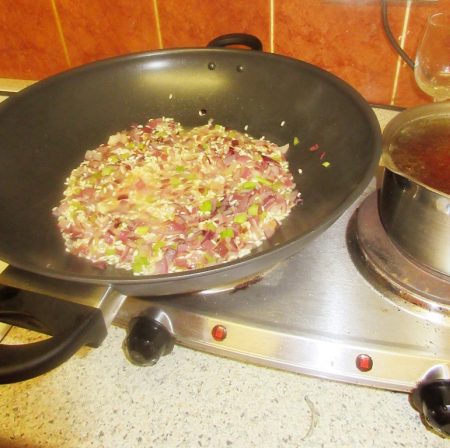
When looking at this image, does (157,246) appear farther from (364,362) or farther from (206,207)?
(364,362)

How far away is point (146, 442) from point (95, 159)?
62cm

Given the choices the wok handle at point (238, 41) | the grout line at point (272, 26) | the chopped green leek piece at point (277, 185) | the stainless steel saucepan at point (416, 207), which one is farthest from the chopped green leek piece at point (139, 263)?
the grout line at point (272, 26)

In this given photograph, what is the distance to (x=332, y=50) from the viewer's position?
3.65 feet

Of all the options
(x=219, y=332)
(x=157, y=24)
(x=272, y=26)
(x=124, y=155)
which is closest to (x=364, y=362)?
(x=219, y=332)

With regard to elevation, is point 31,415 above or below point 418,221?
below

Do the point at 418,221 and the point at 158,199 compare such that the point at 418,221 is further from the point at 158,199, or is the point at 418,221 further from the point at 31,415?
the point at 31,415

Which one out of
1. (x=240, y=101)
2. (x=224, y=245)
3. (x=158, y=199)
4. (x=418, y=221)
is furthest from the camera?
(x=240, y=101)

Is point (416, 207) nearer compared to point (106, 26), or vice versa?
point (416, 207)

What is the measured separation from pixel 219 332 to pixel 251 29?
0.78 meters

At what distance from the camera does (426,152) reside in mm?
728

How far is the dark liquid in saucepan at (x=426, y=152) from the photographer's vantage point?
695 mm

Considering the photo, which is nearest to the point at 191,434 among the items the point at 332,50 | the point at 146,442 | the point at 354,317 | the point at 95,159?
the point at 146,442

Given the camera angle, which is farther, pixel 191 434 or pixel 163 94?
pixel 163 94

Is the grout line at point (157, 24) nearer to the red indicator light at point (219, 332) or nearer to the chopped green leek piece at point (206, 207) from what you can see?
the chopped green leek piece at point (206, 207)
